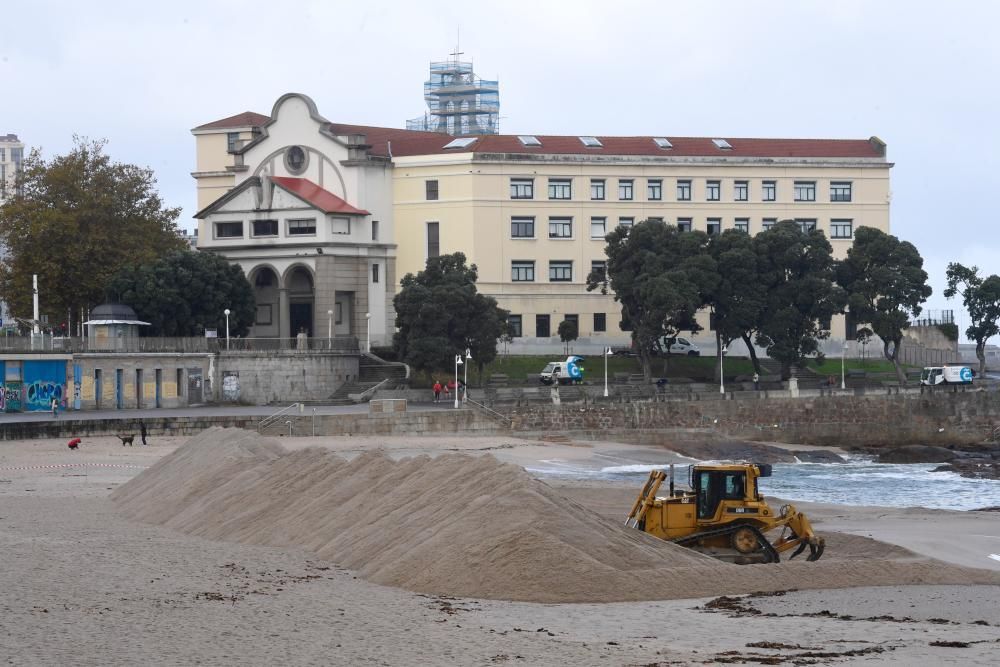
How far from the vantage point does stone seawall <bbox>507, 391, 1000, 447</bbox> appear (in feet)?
253

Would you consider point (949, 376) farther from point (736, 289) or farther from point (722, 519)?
point (722, 519)

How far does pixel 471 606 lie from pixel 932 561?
11127 millimetres

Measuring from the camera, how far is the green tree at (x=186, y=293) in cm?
8188

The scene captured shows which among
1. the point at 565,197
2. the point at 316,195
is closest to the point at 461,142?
the point at 565,197

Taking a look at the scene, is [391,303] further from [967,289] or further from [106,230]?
[967,289]

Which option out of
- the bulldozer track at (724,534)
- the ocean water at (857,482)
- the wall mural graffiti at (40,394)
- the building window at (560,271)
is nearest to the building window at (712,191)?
the building window at (560,271)

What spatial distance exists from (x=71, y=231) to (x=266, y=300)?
14304 millimetres

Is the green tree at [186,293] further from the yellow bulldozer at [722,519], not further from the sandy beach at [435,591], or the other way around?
the yellow bulldozer at [722,519]

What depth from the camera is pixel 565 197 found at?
97.6m

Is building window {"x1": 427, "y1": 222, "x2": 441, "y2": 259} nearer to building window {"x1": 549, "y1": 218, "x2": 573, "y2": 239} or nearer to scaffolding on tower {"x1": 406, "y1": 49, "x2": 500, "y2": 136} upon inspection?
building window {"x1": 549, "y1": 218, "x2": 573, "y2": 239}

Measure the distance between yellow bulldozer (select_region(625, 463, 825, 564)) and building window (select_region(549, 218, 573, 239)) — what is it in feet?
219

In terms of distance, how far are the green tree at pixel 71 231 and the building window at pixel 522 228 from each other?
22.7m

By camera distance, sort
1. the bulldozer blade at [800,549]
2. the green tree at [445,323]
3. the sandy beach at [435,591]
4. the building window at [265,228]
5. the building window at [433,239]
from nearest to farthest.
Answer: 1. the sandy beach at [435,591]
2. the bulldozer blade at [800,549]
3. the green tree at [445,323]
4. the building window at [265,228]
5. the building window at [433,239]

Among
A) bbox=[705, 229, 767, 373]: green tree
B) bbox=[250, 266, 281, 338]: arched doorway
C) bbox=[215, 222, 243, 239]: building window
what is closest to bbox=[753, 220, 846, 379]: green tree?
bbox=[705, 229, 767, 373]: green tree
